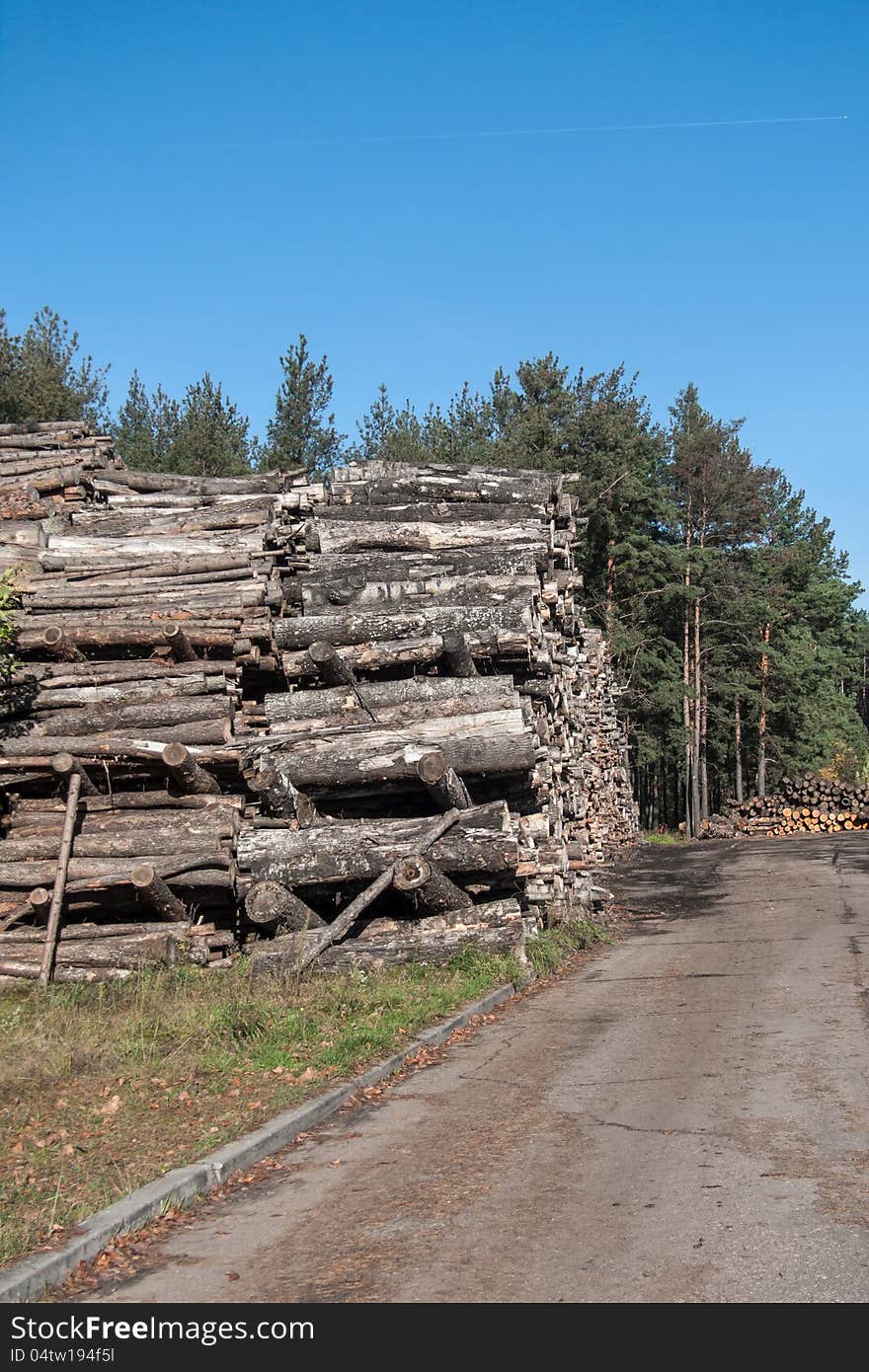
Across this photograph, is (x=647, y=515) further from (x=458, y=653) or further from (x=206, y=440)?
(x=458, y=653)

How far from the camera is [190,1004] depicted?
10.3 metres

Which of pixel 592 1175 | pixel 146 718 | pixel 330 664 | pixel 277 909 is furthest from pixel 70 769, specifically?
pixel 592 1175

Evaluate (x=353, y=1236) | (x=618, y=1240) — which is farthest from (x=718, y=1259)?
(x=353, y=1236)

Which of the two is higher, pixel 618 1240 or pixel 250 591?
pixel 250 591

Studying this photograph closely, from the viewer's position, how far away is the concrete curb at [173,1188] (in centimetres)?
481

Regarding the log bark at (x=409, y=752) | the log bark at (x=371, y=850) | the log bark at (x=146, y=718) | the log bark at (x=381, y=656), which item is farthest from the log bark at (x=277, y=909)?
the log bark at (x=381, y=656)

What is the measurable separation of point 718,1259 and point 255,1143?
2.93 m

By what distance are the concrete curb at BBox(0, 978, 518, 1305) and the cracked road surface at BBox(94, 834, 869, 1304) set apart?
0.59ft

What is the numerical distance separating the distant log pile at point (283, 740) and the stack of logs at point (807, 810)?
22588 mm

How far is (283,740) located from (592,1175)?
332 inches

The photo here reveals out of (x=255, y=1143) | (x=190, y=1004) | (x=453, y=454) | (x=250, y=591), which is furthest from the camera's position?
(x=453, y=454)

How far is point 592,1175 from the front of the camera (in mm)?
6121

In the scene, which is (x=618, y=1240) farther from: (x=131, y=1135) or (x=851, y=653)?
(x=851, y=653)

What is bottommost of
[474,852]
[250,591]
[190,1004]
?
[190,1004]
